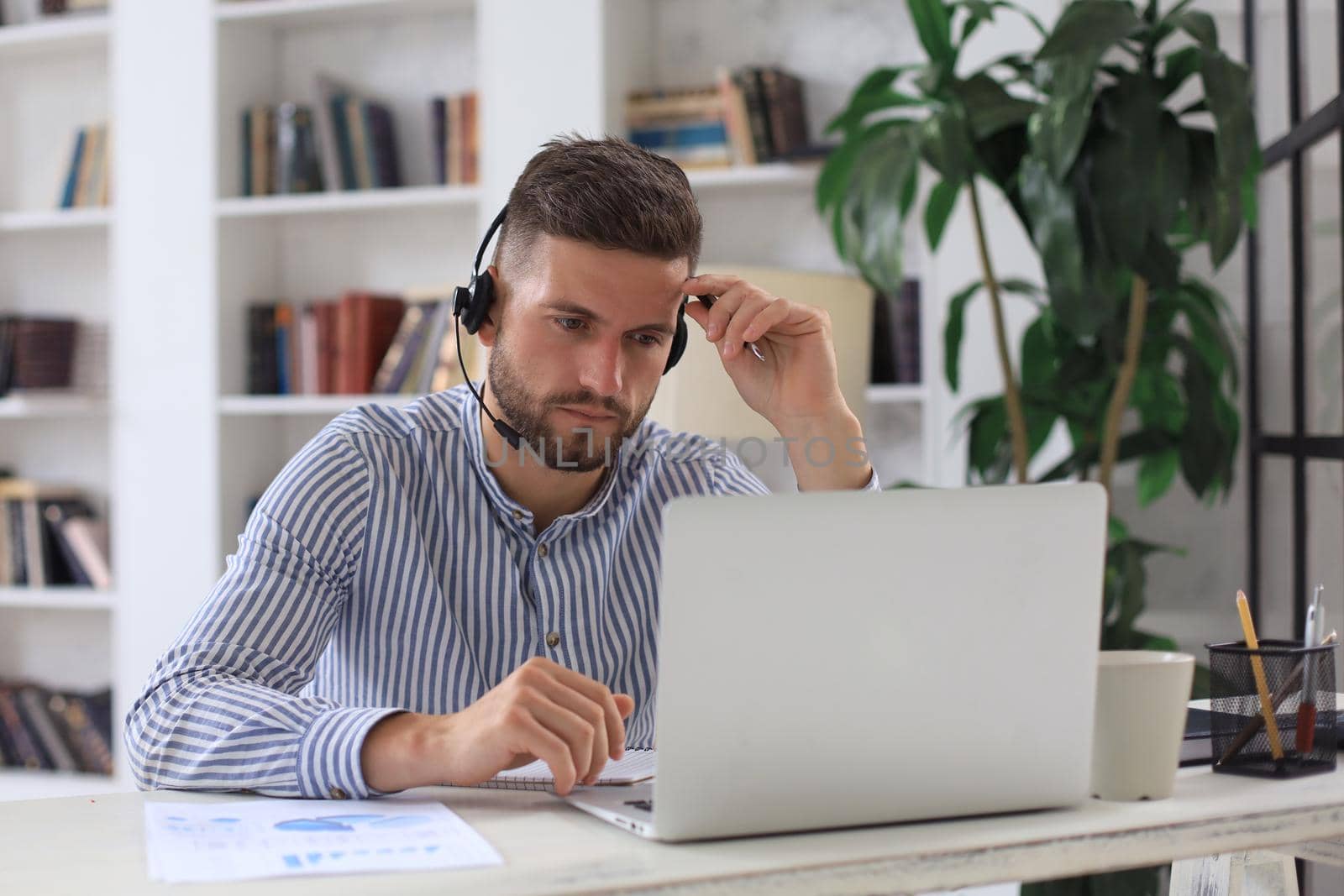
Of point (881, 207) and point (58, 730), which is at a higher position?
point (881, 207)

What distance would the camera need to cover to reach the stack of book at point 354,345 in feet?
10.3

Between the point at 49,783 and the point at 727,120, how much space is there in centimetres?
236

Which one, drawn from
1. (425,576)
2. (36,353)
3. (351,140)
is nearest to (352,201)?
(351,140)

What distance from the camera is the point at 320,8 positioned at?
329cm

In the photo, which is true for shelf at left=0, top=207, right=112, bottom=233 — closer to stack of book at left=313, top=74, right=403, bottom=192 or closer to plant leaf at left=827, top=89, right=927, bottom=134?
stack of book at left=313, top=74, right=403, bottom=192

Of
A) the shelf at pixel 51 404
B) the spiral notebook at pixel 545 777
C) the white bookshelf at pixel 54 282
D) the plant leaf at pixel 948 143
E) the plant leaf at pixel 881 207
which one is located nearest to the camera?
the spiral notebook at pixel 545 777

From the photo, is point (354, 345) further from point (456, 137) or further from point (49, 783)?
point (49, 783)

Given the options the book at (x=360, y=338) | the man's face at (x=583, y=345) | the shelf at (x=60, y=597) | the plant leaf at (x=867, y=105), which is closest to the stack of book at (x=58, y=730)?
the shelf at (x=60, y=597)

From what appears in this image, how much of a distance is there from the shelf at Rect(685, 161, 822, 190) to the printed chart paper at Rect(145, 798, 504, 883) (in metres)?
2.17

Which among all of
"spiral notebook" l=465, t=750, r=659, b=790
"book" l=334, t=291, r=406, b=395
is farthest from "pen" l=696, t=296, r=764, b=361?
"book" l=334, t=291, r=406, b=395

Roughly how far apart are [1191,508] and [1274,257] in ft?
1.96

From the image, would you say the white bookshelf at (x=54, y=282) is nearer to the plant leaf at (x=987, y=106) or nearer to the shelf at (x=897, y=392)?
the shelf at (x=897, y=392)

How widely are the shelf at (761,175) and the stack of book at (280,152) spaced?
98 centimetres

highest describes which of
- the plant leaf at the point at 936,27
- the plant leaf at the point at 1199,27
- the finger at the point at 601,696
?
the plant leaf at the point at 936,27
